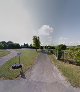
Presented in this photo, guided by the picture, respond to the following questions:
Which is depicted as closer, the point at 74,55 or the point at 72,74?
the point at 72,74

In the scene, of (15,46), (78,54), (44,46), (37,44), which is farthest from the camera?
(15,46)

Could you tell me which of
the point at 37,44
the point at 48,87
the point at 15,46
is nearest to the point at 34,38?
the point at 37,44

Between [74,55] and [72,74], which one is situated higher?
[74,55]

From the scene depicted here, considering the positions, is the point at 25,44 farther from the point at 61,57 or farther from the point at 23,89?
the point at 23,89

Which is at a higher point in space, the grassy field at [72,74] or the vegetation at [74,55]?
the vegetation at [74,55]

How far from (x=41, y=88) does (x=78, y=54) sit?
35.8ft

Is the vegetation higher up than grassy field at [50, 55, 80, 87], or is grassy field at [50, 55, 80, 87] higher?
the vegetation

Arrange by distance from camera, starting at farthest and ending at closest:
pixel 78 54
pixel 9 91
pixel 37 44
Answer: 1. pixel 37 44
2. pixel 78 54
3. pixel 9 91

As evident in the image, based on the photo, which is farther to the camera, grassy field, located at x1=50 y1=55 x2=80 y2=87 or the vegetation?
the vegetation

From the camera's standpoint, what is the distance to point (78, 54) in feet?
61.9

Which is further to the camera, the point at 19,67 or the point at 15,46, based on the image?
the point at 15,46

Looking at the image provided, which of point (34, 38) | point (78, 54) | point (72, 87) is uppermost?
point (34, 38)

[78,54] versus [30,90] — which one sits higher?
[78,54]

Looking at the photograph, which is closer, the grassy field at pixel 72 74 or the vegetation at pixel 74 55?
the grassy field at pixel 72 74
